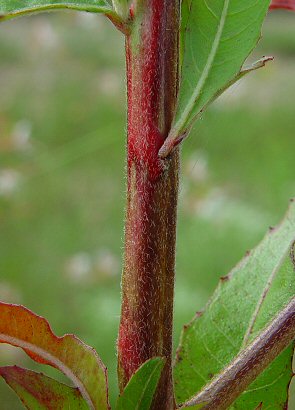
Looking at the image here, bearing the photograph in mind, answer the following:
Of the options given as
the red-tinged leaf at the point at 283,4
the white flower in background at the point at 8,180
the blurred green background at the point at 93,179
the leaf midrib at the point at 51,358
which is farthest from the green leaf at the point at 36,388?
the white flower in background at the point at 8,180

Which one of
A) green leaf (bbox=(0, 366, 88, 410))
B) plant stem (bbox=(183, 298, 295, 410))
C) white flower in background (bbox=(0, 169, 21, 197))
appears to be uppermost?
white flower in background (bbox=(0, 169, 21, 197))

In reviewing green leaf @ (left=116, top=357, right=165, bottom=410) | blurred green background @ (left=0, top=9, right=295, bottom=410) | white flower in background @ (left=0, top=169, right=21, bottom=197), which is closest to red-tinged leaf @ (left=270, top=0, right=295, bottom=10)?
green leaf @ (left=116, top=357, right=165, bottom=410)

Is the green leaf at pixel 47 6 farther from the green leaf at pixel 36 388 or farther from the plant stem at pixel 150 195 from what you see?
the green leaf at pixel 36 388

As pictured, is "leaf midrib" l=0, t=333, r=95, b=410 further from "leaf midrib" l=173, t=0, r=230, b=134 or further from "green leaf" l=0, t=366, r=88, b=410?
"leaf midrib" l=173, t=0, r=230, b=134

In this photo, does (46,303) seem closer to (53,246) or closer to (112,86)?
(53,246)

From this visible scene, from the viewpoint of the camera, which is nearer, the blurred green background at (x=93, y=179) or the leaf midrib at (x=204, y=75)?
the leaf midrib at (x=204, y=75)

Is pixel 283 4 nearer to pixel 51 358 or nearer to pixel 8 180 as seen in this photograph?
pixel 51 358

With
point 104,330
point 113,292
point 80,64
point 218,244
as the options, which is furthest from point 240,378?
point 80,64
